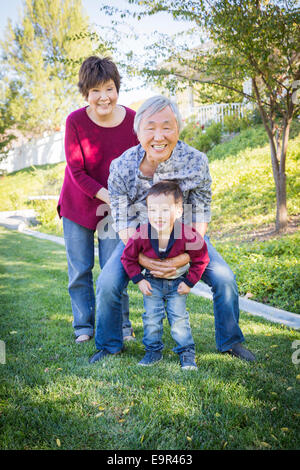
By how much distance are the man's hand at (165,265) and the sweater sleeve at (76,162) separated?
28.6 inches

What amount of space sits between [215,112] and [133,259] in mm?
Result: 12196

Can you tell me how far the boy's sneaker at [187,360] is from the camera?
243 cm

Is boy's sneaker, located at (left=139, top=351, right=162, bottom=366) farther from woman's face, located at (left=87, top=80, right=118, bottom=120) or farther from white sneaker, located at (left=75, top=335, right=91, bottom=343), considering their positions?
woman's face, located at (left=87, top=80, right=118, bottom=120)

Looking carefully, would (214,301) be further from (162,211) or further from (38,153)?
(38,153)

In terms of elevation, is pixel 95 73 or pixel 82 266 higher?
pixel 95 73

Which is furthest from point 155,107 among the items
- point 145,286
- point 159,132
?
point 145,286

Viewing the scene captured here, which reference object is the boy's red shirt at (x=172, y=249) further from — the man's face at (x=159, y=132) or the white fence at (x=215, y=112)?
the white fence at (x=215, y=112)

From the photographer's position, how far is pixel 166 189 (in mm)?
2480

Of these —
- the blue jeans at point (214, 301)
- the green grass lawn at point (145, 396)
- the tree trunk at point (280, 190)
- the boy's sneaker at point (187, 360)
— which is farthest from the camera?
the tree trunk at point (280, 190)

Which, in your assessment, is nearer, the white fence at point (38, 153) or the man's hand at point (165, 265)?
the man's hand at point (165, 265)

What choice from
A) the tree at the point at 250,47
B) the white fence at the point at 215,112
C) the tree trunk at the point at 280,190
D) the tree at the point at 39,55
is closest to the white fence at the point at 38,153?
the tree at the point at 39,55

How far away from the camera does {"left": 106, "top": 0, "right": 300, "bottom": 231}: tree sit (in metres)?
4.68

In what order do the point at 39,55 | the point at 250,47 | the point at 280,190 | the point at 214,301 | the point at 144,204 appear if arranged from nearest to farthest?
1. the point at 214,301
2. the point at 144,204
3. the point at 250,47
4. the point at 280,190
5. the point at 39,55
